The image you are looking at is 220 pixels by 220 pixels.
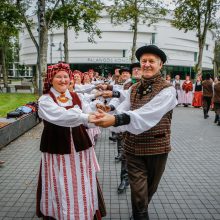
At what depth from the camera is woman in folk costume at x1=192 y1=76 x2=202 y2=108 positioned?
1916 cm

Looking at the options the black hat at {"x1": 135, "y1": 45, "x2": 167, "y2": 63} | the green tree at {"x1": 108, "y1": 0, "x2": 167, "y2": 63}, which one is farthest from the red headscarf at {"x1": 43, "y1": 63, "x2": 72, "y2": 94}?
the green tree at {"x1": 108, "y1": 0, "x2": 167, "y2": 63}

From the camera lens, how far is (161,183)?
18.6 ft

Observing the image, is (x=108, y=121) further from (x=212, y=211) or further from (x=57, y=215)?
(x=212, y=211)

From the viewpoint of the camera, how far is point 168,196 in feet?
16.5

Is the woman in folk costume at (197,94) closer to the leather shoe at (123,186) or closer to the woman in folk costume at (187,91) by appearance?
the woman in folk costume at (187,91)

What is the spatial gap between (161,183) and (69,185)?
2489 mm

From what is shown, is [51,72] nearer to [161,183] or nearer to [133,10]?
[161,183]

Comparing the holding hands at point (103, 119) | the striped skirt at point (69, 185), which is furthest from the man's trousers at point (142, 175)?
the holding hands at point (103, 119)

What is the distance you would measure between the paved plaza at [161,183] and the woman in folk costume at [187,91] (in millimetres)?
10850

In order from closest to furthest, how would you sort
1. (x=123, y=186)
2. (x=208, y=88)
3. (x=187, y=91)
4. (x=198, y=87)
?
(x=123, y=186)
(x=208, y=88)
(x=198, y=87)
(x=187, y=91)

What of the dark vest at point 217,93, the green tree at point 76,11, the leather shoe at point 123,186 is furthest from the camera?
the green tree at point 76,11

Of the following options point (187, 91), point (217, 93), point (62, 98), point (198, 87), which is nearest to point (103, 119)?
point (62, 98)

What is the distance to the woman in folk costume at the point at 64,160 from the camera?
359 cm

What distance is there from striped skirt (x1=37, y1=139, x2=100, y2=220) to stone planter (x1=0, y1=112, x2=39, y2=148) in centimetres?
457
